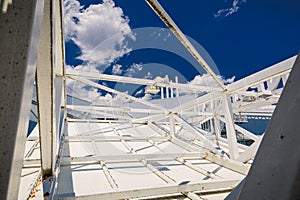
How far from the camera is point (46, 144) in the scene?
1.55 m

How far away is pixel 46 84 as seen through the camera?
1.28 meters

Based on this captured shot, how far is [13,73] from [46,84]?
29.6 inches

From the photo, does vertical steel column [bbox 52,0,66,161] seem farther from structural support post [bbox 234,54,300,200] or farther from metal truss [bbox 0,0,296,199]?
structural support post [bbox 234,54,300,200]

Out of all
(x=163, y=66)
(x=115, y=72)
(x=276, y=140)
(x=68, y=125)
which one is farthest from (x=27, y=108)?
(x=68, y=125)

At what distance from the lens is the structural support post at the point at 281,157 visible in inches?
19.1

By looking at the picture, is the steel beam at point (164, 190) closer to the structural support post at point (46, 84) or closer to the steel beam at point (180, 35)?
the structural support post at point (46, 84)

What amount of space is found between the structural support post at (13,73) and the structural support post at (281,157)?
0.76 metres

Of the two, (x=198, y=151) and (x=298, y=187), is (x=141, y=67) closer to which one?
(x=198, y=151)

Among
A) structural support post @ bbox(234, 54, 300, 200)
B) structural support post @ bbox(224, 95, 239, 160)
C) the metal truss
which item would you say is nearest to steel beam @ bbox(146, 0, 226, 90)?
the metal truss

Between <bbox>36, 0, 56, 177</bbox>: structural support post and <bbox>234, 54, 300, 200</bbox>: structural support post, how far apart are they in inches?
48.1

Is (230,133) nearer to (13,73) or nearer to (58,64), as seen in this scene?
(58,64)

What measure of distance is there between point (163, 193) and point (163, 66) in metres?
2.66

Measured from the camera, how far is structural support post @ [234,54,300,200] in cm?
49

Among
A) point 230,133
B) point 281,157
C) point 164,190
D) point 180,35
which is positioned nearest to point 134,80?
point 180,35
